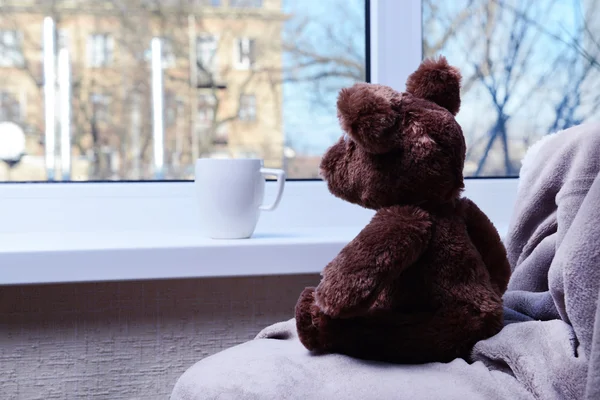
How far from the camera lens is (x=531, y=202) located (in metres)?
0.80

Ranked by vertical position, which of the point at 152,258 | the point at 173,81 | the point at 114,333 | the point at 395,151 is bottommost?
the point at 114,333

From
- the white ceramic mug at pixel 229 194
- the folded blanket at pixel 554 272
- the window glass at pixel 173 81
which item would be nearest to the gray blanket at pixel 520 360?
the folded blanket at pixel 554 272

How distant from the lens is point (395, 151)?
660 mm

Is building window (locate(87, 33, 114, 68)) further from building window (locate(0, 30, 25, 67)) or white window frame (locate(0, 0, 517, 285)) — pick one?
white window frame (locate(0, 0, 517, 285))

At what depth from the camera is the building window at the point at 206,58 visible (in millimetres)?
1192

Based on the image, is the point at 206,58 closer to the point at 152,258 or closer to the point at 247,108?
the point at 247,108

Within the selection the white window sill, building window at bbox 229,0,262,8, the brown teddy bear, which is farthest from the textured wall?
building window at bbox 229,0,262,8

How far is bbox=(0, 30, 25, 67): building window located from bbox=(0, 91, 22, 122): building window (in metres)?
0.05

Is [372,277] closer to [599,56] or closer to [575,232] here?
[575,232]

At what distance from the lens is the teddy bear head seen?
24.9 inches

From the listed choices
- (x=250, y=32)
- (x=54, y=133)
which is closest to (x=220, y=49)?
(x=250, y=32)

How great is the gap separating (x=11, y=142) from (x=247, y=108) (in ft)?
1.35

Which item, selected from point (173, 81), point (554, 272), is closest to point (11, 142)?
point (173, 81)

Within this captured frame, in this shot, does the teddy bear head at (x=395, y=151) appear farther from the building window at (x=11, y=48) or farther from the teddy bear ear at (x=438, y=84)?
the building window at (x=11, y=48)
